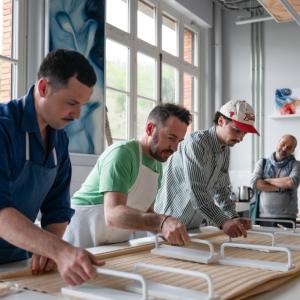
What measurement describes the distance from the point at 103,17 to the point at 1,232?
353 centimetres

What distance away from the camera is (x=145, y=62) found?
536 centimetres

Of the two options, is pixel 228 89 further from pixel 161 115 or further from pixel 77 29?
pixel 161 115

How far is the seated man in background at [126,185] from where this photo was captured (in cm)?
170

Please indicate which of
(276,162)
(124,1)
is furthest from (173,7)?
(276,162)

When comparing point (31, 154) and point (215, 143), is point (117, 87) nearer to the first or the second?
point (215, 143)

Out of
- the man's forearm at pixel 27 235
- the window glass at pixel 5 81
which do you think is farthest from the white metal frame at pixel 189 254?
the window glass at pixel 5 81

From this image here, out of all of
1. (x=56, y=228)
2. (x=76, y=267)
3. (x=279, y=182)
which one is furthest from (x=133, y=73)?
(x=76, y=267)

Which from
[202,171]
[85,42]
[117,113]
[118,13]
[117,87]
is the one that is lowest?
[202,171]

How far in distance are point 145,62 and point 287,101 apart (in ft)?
6.51

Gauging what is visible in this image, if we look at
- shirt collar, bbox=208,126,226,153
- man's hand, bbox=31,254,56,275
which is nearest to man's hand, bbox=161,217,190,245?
man's hand, bbox=31,254,56,275

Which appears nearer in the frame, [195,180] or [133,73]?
[195,180]

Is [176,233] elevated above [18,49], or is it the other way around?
[18,49]

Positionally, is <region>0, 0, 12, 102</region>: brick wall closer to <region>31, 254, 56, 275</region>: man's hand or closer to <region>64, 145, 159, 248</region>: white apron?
<region>64, 145, 159, 248</region>: white apron

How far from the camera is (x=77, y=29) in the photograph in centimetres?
403
